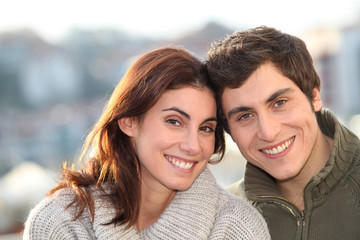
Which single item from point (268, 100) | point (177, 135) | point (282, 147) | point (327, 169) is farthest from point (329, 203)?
point (177, 135)

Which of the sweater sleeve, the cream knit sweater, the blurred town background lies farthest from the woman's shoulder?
the blurred town background

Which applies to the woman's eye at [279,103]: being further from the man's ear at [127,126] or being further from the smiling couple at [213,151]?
the man's ear at [127,126]

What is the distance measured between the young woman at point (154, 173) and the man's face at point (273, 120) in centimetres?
16

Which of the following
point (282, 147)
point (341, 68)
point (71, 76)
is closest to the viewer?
point (282, 147)

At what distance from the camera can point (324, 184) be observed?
2592mm

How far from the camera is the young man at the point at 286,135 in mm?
2555

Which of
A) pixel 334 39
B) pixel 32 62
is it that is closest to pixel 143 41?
pixel 32 62

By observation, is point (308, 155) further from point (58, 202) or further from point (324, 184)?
point (58, 202)

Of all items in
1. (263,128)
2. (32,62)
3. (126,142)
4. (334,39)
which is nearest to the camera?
(263,128)

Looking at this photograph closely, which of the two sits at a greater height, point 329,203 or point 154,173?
point 154,173

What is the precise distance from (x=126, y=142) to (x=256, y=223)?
0.85 m

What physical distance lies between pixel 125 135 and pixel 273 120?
84 centimetres

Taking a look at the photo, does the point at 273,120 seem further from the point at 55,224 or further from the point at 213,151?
the point at 55,224

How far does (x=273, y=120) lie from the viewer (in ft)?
8.42
